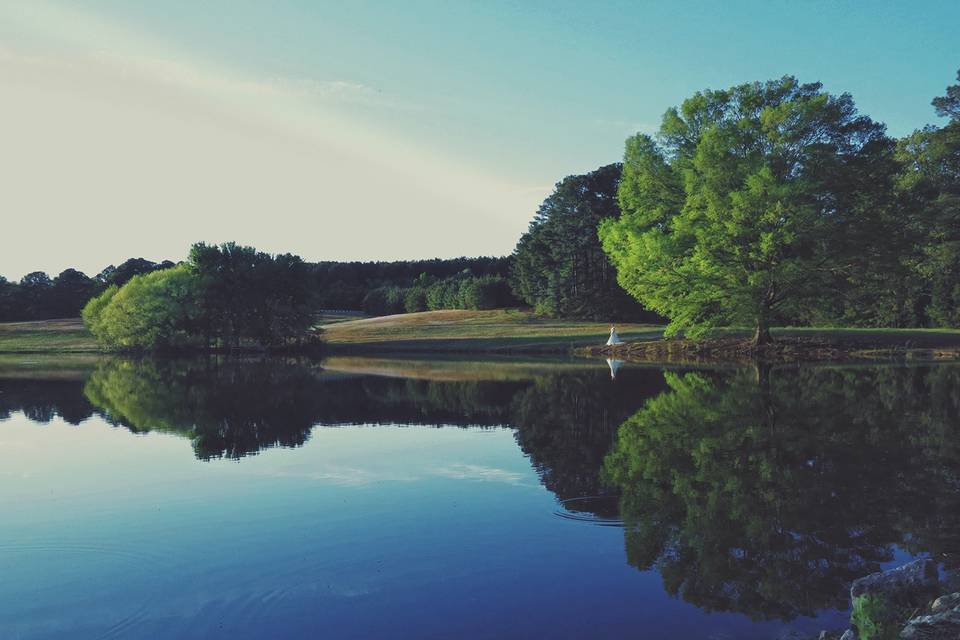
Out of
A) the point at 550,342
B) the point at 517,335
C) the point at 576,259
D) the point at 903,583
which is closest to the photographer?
the point at 903,583

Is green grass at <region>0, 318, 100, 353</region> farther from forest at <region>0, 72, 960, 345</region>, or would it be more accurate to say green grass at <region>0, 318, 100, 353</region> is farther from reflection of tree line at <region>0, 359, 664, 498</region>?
forest at <region>0, 72, 960, 345</region>

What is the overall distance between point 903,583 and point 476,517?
6040 mm

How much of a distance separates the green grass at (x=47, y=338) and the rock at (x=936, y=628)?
82.5m

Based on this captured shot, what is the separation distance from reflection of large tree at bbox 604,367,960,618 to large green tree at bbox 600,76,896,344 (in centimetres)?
1769

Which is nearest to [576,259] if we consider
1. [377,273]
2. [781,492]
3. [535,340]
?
[535,340]

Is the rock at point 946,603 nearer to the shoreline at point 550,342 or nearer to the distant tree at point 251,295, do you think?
the shoreline at point 550,342

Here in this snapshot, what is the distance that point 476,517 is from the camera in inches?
469

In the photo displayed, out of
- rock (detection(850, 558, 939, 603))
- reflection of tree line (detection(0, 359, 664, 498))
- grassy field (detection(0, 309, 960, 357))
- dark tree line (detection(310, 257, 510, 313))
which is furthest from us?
dark tree line (detection(310, 257, 510, 313))

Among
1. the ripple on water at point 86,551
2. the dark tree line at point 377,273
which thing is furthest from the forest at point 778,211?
the dark tree line at point 377,273

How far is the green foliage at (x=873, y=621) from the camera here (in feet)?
19.3

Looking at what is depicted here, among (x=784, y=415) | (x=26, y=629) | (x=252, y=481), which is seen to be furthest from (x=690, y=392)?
(x=26, y=629)

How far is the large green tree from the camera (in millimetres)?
39375

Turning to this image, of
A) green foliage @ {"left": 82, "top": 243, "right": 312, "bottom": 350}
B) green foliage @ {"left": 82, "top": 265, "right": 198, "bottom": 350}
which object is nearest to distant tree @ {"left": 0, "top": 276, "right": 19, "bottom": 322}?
green foliage @ {"left": 82, "top": 265, "right": 198, "bottom": 350}

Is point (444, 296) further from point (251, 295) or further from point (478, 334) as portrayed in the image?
point (251, 295)
